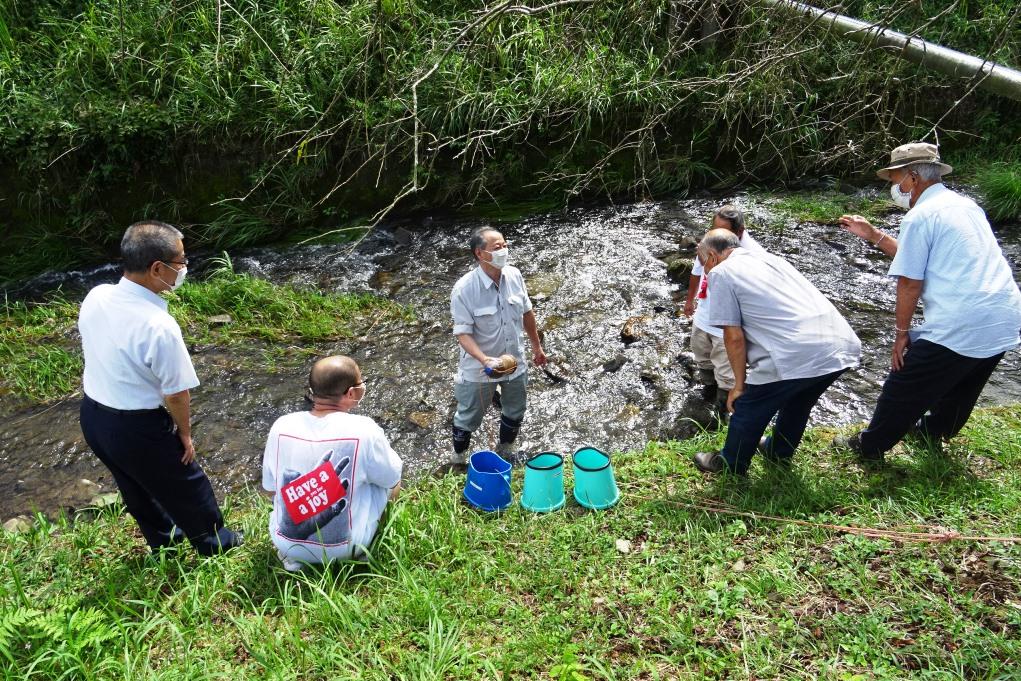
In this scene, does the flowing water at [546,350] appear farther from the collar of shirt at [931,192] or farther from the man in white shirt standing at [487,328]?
the collar of shirt at [931,192]

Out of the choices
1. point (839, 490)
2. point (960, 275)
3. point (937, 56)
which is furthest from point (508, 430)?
point (937, 56)

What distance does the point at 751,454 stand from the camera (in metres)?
4.12

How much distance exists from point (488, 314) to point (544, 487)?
1.22 m

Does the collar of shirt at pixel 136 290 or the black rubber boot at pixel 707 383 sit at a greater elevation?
the collar of shirt at pixel 136 290

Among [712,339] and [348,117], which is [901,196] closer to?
[712,339]

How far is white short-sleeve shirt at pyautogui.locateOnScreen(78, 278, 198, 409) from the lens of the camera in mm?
3229

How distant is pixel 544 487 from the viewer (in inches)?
157

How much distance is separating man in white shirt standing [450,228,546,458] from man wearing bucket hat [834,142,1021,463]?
2.25 m

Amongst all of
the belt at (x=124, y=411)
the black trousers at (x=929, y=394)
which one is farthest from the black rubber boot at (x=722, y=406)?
the belt at (x=124, y=411)

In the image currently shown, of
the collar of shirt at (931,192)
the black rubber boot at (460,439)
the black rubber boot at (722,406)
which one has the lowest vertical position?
the black rubber boot at (460,439)

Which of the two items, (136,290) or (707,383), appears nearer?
(136,290)

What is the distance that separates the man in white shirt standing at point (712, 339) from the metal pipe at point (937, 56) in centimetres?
149

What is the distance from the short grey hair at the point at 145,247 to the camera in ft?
10.6

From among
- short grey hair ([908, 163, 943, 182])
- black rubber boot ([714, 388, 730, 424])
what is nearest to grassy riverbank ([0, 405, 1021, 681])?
black rubber boot ([714, 388, 730, 424])
